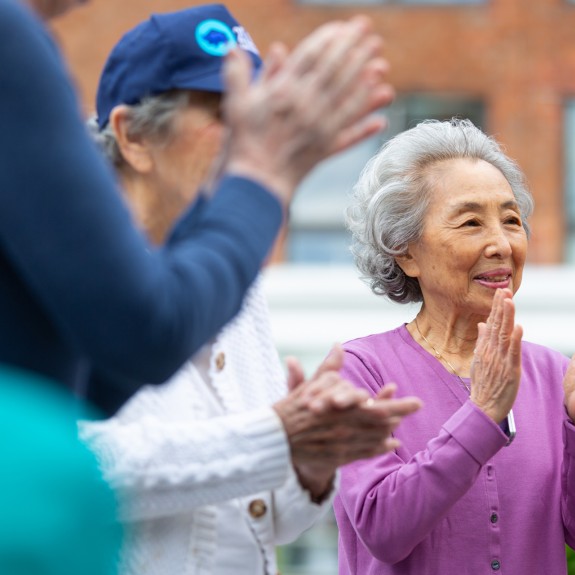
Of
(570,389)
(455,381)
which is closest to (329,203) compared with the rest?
(455,381)

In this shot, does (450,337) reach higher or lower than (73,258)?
lower

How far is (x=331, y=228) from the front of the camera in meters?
15.2

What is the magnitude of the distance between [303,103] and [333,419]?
64 cm

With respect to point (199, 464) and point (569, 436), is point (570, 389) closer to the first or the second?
point (569, 436)

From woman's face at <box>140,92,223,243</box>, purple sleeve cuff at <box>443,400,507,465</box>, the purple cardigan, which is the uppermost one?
woman's face at <box>140,92,223,243</box>

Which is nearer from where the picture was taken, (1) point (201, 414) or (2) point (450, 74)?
(1) point (201, 414)

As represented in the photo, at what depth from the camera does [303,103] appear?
1500 millimetres

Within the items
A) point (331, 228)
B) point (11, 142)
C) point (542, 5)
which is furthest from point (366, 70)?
point (542, 5)

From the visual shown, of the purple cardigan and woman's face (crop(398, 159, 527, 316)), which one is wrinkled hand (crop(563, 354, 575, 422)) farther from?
woman's face (crop(398, 159, 527, 316))

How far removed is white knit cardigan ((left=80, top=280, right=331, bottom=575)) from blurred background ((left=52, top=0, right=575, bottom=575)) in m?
12.7

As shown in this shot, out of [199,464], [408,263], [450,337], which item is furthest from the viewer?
[408,263]

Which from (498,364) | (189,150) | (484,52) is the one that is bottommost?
(484,52)

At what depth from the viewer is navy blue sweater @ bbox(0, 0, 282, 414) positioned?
134 centimetres

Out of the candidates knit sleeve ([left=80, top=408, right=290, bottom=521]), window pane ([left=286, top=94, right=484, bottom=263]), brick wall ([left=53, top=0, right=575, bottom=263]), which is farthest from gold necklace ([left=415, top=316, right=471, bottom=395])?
brick wall ([left=53, top=0, right=575, bottom=263])
